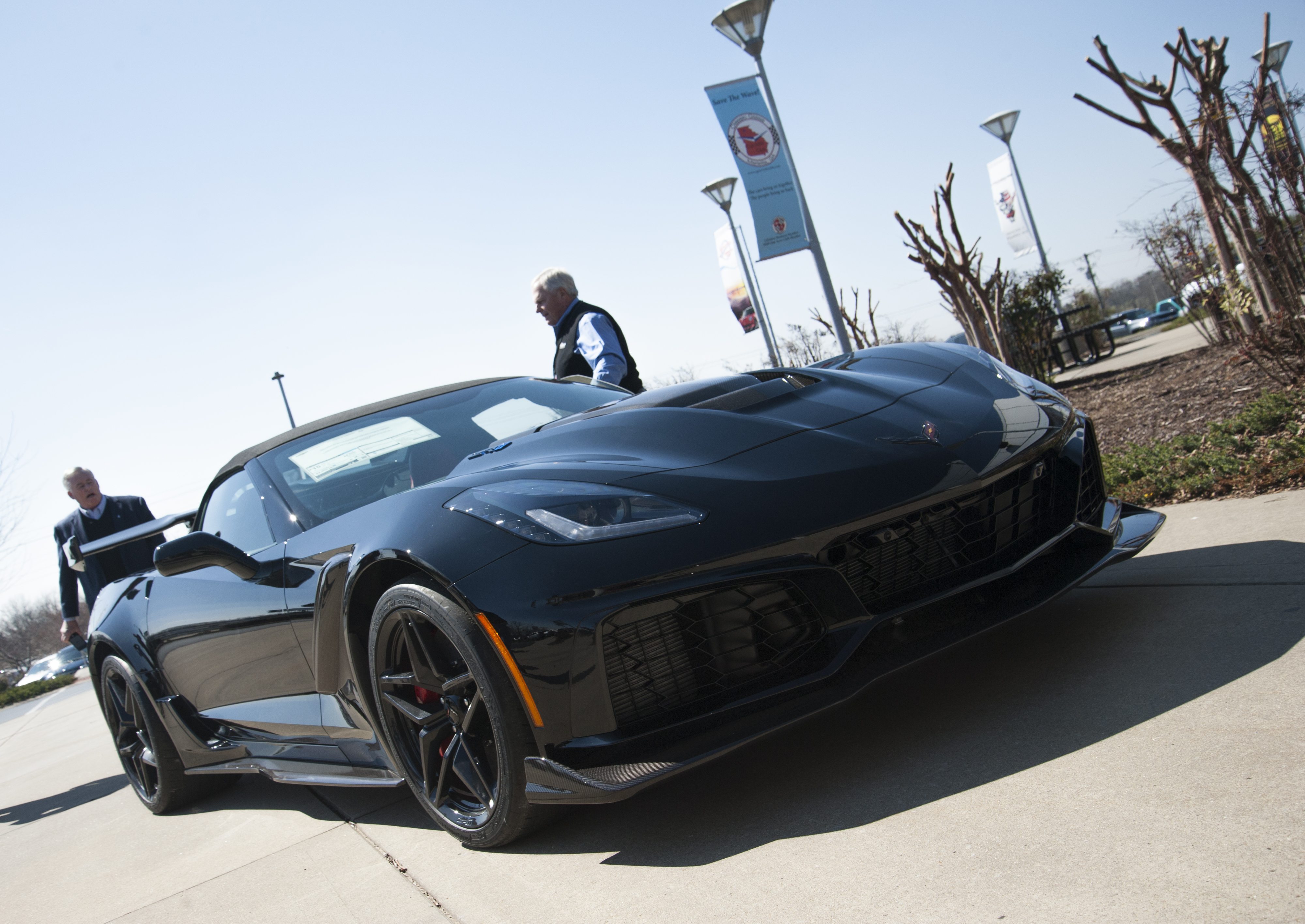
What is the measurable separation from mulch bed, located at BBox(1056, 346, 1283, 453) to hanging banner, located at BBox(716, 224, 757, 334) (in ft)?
47.9

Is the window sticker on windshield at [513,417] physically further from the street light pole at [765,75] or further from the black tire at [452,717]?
the street light pole at [765,75]

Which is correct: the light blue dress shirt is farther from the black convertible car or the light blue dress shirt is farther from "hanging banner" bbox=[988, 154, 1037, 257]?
"hanging banner" bbox=[988, 154, 1037, 257]

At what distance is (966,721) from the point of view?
230cm

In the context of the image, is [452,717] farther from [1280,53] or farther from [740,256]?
[740,256]

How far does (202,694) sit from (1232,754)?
10.3 ft

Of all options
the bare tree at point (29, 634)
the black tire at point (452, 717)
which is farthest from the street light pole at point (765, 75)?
the bare tree at point (29, 634)

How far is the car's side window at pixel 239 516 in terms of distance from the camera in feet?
10.4

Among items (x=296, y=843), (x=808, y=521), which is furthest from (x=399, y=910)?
(x=808, y=521)

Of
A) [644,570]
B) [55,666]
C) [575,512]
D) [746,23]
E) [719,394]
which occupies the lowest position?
[55,666]

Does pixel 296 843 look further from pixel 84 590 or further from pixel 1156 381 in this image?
pixel 1156 381

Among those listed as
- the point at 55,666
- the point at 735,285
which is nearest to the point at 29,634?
the point at 55,666

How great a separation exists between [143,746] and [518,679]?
2862mm

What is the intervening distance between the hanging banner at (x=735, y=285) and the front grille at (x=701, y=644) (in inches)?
846

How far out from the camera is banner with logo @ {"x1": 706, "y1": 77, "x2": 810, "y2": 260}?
37.3ft
